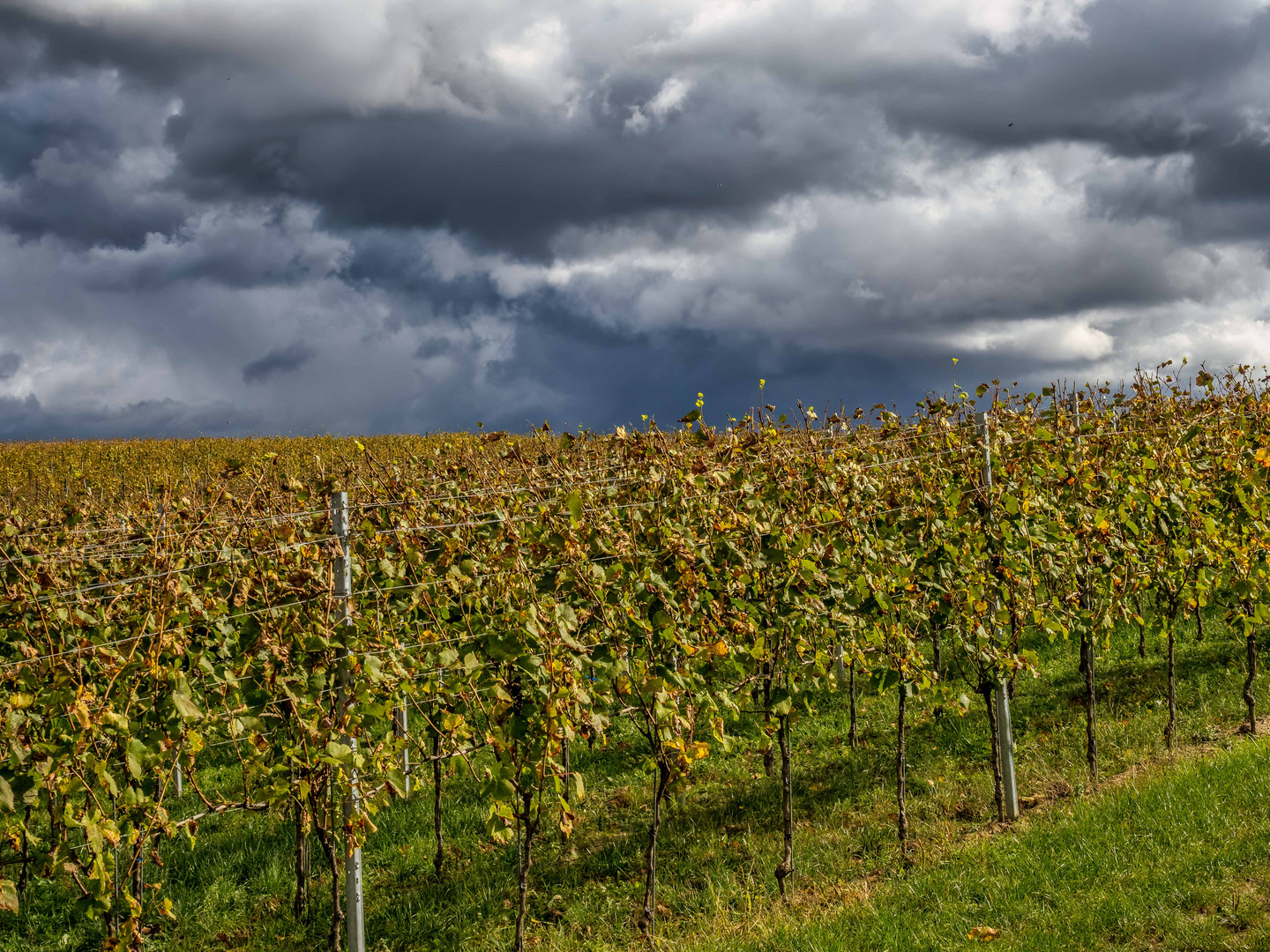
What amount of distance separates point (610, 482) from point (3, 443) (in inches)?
1581

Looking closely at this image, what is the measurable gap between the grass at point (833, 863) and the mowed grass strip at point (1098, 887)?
15 millimetres

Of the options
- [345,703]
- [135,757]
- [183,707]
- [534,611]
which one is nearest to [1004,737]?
[534,611]

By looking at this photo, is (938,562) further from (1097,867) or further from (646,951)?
(646,951)

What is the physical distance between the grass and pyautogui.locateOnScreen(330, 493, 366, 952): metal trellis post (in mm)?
867

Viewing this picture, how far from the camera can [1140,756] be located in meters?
7.64

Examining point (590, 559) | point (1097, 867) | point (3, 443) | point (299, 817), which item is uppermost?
point (3, 443)

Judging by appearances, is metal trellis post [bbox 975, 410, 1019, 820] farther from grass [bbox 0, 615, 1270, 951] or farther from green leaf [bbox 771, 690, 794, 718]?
green leaf [bbox 771, 690, 794, 718]

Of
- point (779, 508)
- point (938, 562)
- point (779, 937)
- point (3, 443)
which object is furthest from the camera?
point (3, 443)

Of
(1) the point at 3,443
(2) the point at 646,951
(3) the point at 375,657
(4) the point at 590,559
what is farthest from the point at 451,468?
(1) the point at 3,443

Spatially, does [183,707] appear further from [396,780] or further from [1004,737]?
[1004,737]

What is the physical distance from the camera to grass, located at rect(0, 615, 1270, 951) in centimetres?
493

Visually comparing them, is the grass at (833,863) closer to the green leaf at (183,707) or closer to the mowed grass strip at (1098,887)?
the mowed grass strip at (1098,887)

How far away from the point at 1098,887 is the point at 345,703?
4.28 metres

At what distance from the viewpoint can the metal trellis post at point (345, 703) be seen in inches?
185
